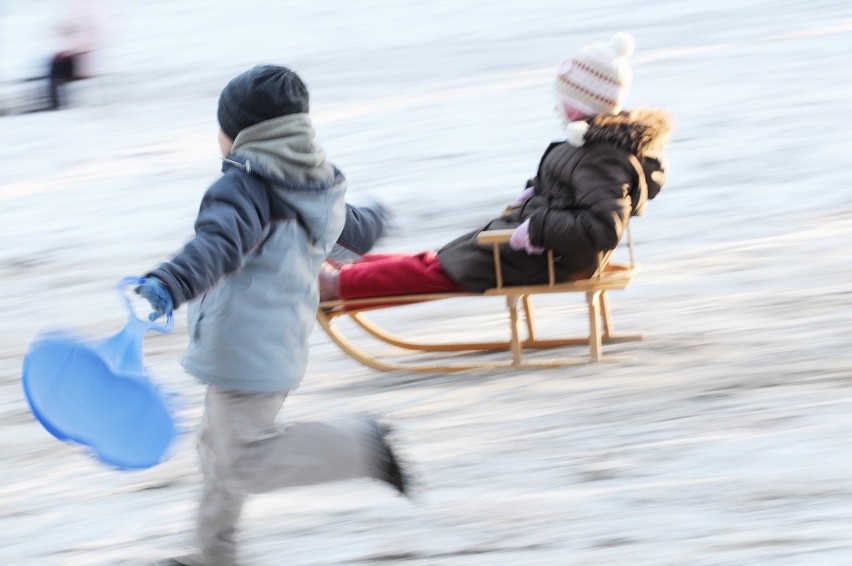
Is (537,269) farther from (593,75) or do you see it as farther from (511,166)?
(511,166)

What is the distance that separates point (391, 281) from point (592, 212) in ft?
2.73

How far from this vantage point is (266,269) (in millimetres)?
3033

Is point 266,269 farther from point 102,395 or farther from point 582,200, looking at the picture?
point 582,200

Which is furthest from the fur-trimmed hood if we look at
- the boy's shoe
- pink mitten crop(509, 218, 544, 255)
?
the boy's shoe

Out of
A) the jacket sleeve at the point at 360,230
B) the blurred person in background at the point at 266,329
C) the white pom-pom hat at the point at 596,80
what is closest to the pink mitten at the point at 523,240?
the white pom-pom hat at the point at 596,80

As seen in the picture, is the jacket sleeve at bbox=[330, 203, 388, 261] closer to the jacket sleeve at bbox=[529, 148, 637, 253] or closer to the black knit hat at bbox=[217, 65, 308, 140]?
the black knit hat at bbox=[217, 65, 308, 140]

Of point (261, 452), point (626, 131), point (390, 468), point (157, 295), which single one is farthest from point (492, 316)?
point (157, 295)

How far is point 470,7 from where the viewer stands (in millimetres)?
16000

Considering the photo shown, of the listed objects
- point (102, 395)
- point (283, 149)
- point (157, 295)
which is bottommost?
point (102, 395)

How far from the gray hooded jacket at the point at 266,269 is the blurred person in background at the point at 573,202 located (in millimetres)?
1611

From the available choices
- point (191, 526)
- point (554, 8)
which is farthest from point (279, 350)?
point (554, 8)

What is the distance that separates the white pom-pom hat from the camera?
15.3ft

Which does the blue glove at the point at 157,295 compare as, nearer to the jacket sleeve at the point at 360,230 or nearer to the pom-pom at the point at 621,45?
the jacket sleeve at the point at 360,230

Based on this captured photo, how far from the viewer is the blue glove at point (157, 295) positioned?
2.55 meters
